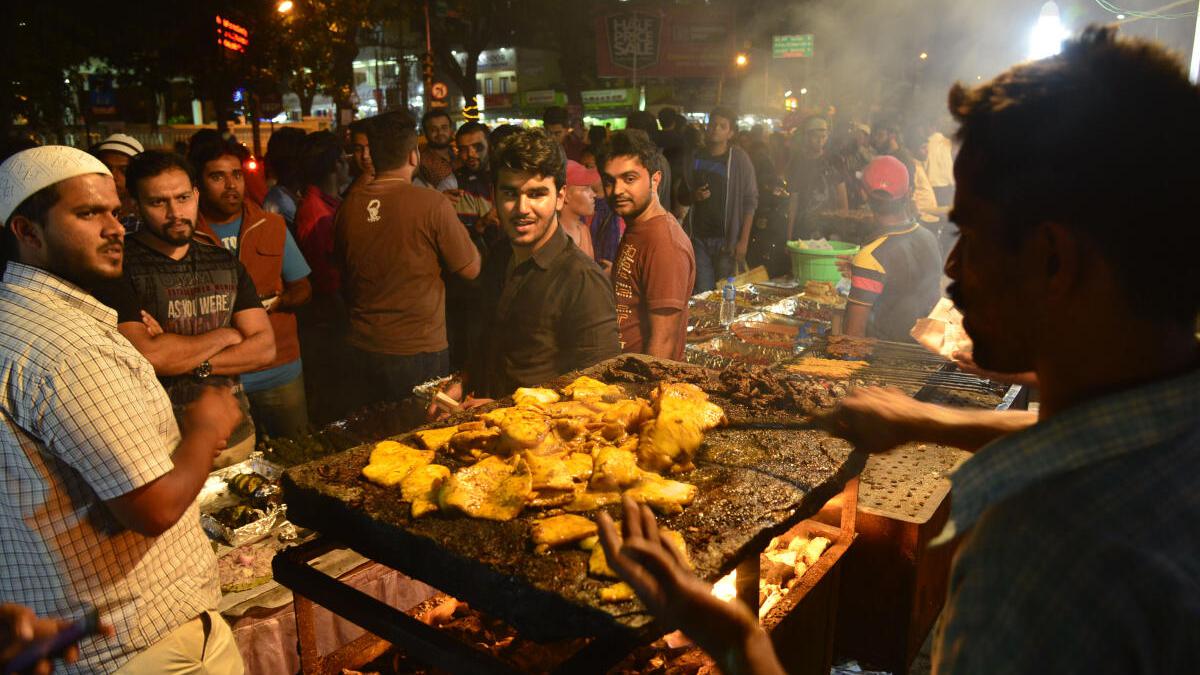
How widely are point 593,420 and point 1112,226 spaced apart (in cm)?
206

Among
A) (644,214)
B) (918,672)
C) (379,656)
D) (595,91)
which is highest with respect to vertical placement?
(595,91)

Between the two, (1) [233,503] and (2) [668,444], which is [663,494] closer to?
(2) [668,444]

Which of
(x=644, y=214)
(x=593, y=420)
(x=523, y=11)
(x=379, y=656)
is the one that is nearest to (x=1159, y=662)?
(x=593, y=420)

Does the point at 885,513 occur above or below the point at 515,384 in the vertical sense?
below

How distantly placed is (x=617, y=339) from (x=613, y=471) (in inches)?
62.8

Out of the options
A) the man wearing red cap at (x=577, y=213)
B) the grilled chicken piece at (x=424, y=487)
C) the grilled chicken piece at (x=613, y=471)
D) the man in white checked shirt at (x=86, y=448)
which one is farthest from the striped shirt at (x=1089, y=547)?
the man wearing red cap at (x=577, y=213)

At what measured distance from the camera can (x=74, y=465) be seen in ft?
7.39

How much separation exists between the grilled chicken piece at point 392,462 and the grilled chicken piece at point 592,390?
75cm

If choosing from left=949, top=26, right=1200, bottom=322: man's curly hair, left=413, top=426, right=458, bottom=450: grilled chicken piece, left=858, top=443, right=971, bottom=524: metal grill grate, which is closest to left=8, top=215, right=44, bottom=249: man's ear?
left=413, top=426, right=458, bottom=450: grilled chicken piece

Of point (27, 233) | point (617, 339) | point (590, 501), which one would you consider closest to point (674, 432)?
point (590, 501)

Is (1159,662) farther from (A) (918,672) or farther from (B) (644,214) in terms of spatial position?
(B) (644,214)

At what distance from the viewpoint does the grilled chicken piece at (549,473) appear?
7.92 ft

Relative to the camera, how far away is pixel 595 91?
41188 millimetres

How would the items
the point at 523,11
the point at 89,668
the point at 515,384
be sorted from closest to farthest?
the point at 89,668, the point at 515,384, the point at 523,11
